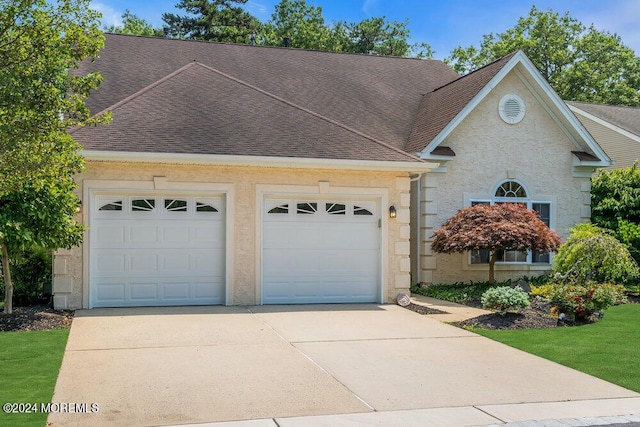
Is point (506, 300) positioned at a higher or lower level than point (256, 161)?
lower

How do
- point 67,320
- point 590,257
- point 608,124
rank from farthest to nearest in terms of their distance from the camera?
point 608,124 → point 590,257 → point 67,320

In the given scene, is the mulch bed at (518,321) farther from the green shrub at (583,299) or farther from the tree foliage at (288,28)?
the tree foliage at (288,28)

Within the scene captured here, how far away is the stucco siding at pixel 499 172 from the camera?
17812 mm

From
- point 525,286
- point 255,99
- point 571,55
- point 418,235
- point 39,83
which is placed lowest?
point 525,286

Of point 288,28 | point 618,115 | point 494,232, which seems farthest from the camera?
point 288,28

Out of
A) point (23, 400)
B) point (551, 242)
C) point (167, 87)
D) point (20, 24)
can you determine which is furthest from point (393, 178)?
point (23, 400)

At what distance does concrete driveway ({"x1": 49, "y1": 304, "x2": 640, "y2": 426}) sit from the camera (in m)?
6.54

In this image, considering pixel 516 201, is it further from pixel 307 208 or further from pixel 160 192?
pixel 160 192

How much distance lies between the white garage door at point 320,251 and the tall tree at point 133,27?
87.9ft

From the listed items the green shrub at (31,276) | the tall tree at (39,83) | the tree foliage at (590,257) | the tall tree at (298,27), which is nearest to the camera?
the tall tree at (39,83)

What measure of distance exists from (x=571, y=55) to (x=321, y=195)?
1300 inches

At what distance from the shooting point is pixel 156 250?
13508mm

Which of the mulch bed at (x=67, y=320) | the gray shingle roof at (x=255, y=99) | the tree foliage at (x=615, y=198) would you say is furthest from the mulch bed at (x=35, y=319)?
the tree foliage at (x=615, y=198)

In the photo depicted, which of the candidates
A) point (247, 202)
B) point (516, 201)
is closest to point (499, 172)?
point (516, 201)
